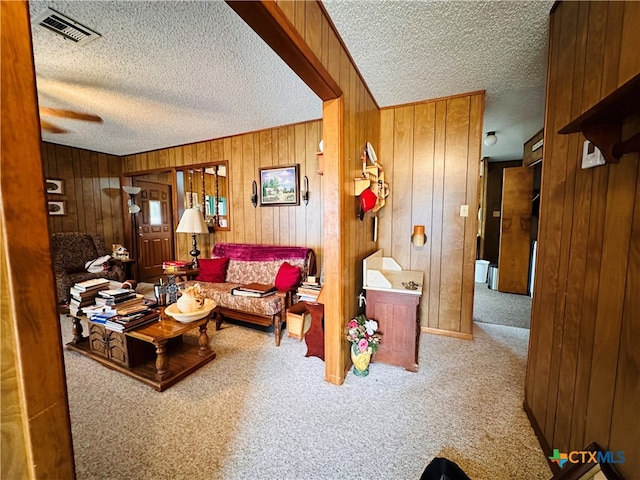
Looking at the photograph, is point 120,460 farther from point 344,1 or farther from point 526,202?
point 526,202

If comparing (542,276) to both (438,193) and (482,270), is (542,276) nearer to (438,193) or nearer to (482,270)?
(438,193)

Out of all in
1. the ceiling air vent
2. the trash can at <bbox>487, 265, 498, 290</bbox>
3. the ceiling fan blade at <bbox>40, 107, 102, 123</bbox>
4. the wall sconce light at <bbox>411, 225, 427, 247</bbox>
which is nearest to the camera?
the ceiling air vent

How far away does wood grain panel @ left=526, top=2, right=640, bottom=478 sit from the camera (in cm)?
90

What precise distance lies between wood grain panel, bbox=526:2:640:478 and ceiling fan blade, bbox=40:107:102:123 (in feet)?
14.4

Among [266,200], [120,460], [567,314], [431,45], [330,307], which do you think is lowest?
[120,460]

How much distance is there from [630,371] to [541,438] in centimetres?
85

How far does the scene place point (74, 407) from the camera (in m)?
1.69

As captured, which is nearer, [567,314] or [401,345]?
[567,314]

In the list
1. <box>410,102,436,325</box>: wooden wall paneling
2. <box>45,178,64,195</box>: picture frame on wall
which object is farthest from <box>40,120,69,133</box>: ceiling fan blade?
<box>410,102,436,325</box>: wooden wall paneling

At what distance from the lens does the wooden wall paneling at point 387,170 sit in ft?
9.35

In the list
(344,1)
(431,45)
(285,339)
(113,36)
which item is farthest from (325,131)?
(285,339)

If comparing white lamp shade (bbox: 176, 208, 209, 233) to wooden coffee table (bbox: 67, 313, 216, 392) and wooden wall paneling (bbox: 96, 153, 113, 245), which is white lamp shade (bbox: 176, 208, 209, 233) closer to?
wooden coffee table (bbox: 67, 313, 216, 392)

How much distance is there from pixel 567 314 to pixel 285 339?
2.19 meters

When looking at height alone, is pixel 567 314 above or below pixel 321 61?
below
